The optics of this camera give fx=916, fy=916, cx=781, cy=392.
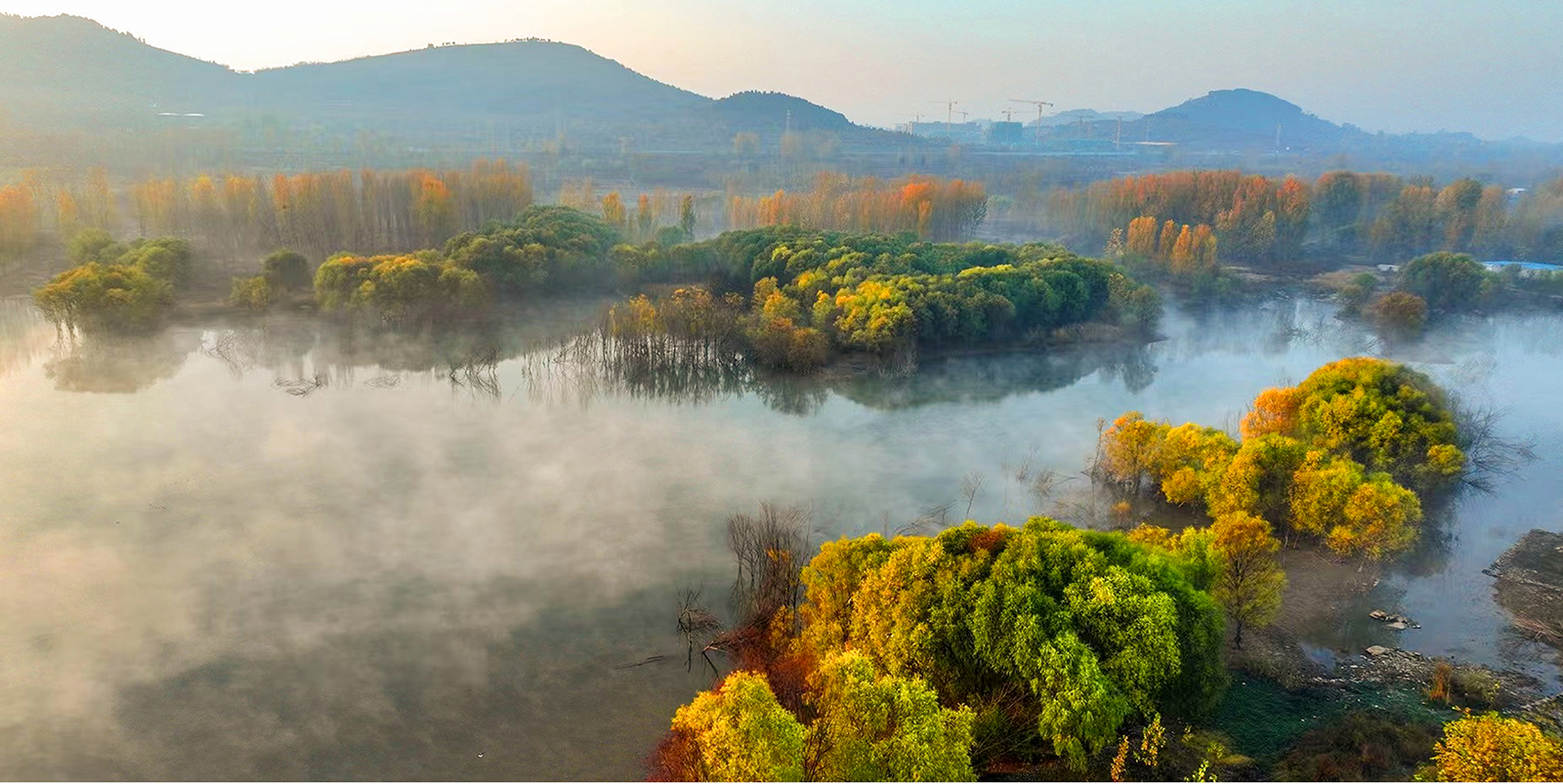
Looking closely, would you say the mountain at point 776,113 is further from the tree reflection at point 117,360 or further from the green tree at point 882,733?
the green tree at point 882,733

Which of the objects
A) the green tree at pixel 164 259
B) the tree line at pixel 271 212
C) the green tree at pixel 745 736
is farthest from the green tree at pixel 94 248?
the green tree at pixel 745 736

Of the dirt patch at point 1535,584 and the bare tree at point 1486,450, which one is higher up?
the bare tree at point 1486,450

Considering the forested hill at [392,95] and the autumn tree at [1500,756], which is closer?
the autumn tree at [1500,756]

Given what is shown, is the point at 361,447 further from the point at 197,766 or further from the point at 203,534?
the point at 197,766

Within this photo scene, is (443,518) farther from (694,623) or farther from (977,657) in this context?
(977,657)

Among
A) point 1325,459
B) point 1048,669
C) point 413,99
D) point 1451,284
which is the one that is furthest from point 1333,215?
point 413,99

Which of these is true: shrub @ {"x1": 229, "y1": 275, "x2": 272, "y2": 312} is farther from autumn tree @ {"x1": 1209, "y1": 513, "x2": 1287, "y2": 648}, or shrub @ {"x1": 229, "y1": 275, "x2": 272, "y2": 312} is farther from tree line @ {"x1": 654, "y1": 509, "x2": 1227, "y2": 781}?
autumn tree @ {"x1": 1209, "y1": 513, "x2": 1287, "y2": 648}

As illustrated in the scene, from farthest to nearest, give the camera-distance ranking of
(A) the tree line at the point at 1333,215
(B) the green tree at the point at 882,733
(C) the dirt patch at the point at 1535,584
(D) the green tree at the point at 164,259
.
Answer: (A) the tree line at the point at 1333,215 < (D) the green tree at the point at 164,259 < (C) the dirt patch at the point at 1535,584 < (B) the green tree at the point at 882,733

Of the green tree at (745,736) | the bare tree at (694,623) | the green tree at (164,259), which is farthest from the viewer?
the green tree at (164,259)
